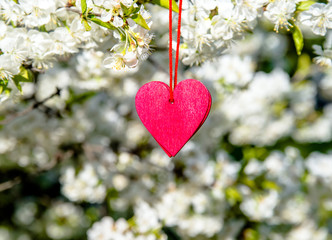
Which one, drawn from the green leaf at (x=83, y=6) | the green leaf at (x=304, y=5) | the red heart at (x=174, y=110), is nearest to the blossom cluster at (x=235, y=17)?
the green leaf at (x=304, y=5)

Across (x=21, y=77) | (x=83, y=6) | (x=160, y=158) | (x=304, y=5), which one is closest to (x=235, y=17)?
(x=304, y=5)

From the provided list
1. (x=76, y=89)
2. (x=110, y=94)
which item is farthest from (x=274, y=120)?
(x=76, y=89)

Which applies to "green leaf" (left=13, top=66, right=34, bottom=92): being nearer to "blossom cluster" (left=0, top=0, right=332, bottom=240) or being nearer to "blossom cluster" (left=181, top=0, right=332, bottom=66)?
Result: "blossom cluster" (left=0, top=0, right=332, bottom=240)

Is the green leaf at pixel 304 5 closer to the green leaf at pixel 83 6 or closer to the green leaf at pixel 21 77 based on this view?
the green leaf at pixel 83 6

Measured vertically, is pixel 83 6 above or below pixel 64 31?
above

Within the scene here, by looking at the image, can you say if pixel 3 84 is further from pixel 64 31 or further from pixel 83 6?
pixel 83 6

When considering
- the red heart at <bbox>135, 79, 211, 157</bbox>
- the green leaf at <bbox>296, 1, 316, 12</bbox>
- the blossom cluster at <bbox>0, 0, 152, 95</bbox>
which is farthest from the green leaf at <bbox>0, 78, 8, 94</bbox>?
the green leaf at <bbox>296, 1, 316, 12</bbox>

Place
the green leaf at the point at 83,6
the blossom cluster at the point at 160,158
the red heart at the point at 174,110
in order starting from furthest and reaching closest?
the blossom cluster at the point at 160,158, the red heart at the point at 174,110, the green leaf at the point at 83,6

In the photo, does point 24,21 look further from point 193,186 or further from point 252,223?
point 252,223

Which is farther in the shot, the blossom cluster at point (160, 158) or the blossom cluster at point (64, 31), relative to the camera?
the blossom cluster at point (160, 158)
